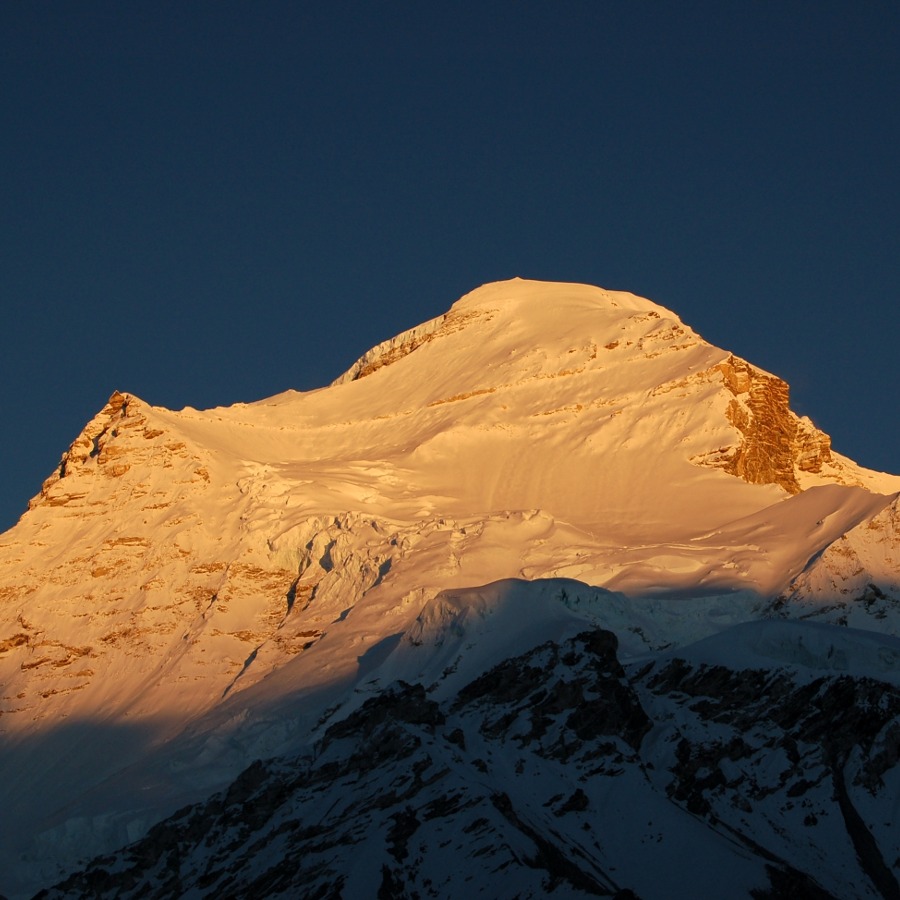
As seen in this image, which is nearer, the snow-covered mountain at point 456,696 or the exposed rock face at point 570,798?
the exposed rock face at point 570,798

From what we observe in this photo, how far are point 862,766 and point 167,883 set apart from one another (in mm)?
35737

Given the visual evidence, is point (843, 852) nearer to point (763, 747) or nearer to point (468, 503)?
point (763, 747)

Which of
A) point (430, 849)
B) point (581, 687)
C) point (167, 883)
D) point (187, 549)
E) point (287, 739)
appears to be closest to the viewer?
point (430, 849)

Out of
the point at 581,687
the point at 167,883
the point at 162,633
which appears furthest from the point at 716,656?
the point at 162,633

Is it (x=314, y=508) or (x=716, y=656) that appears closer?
(x=716, y=656)

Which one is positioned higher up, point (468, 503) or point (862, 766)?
point (468, 503)

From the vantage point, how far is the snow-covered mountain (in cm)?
11475

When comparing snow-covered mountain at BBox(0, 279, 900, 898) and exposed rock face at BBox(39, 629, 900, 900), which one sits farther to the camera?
snow-covered mountain at BBox(0, 279, 900, 898)

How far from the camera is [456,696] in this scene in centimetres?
14088

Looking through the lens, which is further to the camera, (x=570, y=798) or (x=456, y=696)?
(x=456, y=696)

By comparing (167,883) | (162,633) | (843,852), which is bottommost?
(843,852)

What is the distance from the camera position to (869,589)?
520 feet

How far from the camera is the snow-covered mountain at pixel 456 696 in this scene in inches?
4518

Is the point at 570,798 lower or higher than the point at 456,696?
lower
